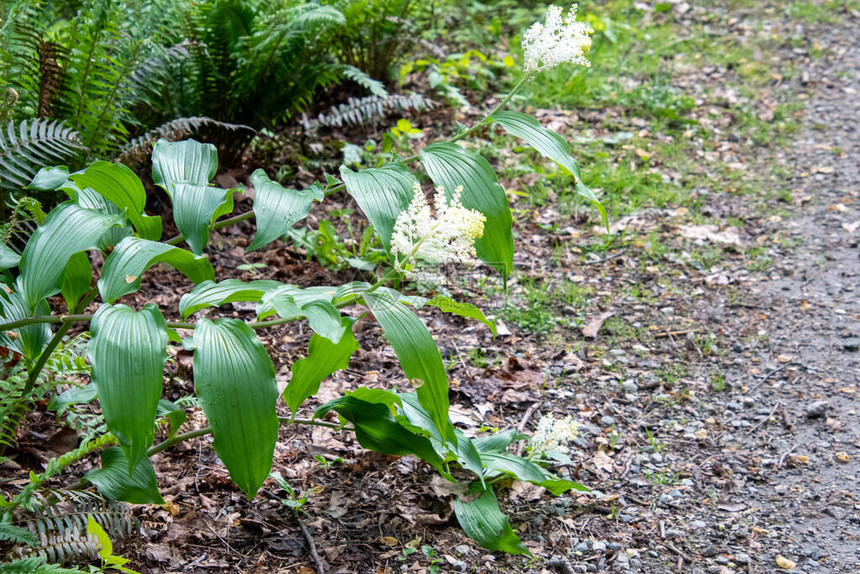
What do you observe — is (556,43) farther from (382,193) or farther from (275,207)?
(275,207)

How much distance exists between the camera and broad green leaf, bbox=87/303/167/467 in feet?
5.08

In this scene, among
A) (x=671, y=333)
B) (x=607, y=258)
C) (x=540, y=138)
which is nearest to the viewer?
(x=540, y=138)

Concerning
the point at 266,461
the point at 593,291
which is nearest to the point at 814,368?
the point at 593,291

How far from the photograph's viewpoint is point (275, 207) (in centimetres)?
194

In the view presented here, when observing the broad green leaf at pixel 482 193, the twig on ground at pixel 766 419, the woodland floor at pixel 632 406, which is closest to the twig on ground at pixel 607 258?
the woodland floor at pixel 632 406

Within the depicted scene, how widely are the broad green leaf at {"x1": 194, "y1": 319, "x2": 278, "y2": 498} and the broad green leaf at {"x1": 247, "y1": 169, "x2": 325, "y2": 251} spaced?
0.91ft

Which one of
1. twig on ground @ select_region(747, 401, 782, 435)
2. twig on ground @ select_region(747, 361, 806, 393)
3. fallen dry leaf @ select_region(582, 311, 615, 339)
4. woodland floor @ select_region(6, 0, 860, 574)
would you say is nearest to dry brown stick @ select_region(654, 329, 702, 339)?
woodland floor @ select_region(6, 0, 860, 574)

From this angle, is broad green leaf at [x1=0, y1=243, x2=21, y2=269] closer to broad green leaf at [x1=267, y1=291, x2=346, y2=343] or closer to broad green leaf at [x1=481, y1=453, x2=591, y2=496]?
broad green leaf at [x1=267, y1=291, x2=346, y2=343]

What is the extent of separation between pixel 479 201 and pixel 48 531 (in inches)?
57.1

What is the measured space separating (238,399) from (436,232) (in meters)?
0.60

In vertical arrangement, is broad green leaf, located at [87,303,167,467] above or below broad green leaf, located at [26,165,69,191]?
below

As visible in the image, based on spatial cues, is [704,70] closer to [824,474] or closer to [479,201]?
[824,474]

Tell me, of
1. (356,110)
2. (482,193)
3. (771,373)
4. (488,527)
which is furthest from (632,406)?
(356,110)

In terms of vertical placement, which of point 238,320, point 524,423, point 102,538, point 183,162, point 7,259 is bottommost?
point 524,423
